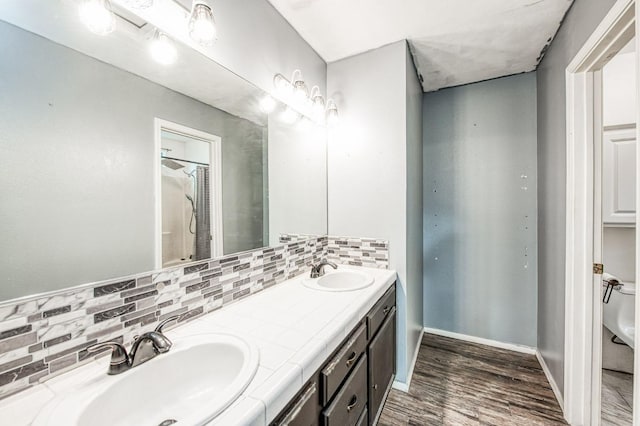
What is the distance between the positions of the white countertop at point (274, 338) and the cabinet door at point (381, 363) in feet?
0.80

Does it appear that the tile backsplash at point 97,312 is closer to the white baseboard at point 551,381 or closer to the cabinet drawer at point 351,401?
the cabinet drawer at point 351,401

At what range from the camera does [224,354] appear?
0.88m

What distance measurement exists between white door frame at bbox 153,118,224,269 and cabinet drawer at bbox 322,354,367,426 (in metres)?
0.79

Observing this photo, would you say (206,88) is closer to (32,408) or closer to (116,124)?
(116,124)

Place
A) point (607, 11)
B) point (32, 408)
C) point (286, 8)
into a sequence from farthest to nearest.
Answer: point (286, 8), point (607, 11), point (32, 408)

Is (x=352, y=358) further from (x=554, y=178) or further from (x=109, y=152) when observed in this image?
(x=554, y=178)

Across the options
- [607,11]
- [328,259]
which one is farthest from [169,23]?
[607,11]

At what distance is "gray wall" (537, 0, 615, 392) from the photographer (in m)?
1.48

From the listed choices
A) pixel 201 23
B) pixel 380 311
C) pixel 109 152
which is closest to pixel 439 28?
pixel 201 23

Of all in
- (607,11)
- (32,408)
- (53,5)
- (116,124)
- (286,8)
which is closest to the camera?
(32,408)

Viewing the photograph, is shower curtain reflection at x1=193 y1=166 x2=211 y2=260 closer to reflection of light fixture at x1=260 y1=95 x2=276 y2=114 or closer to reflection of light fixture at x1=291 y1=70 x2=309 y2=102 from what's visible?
reflection of light fixture at x1=260 y1=95 x2=276 y2=114

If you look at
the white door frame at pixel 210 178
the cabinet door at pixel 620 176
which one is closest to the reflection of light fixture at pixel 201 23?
the white door frame at pixel 210 178

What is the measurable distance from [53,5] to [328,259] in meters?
1.88

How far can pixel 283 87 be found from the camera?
1.59 metres
